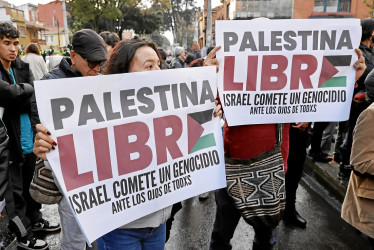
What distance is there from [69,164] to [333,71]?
1.78 metres

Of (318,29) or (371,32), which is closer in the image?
(318,29)

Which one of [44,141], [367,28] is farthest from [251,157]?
[367,28]

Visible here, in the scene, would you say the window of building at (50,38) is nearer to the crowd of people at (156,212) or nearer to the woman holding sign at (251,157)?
the crowd of people at (156,212)

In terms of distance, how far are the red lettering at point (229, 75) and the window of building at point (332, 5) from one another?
78.6 ft

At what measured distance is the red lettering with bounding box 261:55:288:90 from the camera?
81.3 inches

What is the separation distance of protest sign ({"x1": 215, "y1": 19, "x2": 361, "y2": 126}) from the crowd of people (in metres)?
0.09

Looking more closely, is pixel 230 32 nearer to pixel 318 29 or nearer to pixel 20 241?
pixel 318 29

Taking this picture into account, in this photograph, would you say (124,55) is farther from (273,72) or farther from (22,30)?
(22,30)

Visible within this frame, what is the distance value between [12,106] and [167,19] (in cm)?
6265

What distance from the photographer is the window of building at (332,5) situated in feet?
73.4

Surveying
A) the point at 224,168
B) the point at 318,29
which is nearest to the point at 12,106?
the point at 224,168

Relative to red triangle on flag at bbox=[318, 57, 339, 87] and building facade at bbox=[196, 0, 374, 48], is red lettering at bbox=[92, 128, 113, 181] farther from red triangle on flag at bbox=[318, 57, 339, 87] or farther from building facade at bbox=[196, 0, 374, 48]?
building facade at bbox=[196, 0, 374, 48]

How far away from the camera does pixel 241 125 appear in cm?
213

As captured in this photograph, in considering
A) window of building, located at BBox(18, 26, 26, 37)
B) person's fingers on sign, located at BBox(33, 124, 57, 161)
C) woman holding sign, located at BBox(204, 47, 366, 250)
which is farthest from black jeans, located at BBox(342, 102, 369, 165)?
window of building, located at BBox(18, 26, 26, 37)
